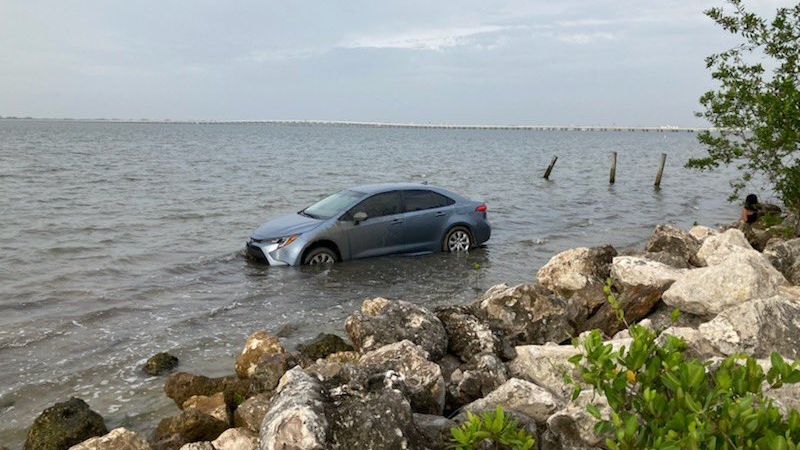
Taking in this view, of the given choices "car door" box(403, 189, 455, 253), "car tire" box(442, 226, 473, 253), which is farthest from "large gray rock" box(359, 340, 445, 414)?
"car tire" box(442, 226, 473, 253)

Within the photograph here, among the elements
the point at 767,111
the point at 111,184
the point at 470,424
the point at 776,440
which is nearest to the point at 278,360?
the point at 470,424

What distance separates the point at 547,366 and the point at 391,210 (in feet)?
25.8

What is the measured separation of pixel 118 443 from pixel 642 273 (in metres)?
6.02

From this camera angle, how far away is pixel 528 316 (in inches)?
284

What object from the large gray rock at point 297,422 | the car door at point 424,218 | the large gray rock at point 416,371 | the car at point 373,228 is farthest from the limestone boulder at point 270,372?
the car door at point 424,218

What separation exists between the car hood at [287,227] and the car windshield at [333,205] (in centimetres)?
24

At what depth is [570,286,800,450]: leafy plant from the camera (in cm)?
246

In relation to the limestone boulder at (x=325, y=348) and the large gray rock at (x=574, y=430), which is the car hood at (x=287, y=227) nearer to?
the limestone boulder at (x=325, y=348)

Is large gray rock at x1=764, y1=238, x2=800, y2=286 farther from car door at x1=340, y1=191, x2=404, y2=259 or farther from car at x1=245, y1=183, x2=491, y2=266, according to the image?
car door at x1=340, y1=191, x2=404, y2=259

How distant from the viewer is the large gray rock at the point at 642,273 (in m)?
7.67

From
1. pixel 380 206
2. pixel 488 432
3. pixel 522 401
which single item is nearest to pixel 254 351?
pixel 522 401

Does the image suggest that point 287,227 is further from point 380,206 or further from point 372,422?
point 372,422

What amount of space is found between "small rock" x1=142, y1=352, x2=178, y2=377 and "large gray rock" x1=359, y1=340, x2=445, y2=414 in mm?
3098

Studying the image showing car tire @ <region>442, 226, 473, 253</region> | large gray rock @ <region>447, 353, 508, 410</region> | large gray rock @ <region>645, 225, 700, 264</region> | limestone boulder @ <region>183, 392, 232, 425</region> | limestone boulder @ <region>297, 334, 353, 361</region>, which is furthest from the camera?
car tire @ <region>442, 226, 473, 253</region>
